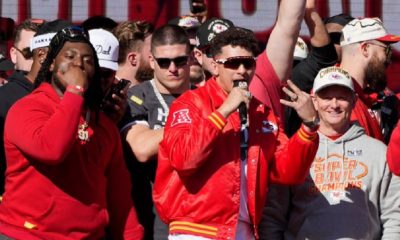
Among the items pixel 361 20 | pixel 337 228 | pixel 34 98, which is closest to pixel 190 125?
pixel 34 98

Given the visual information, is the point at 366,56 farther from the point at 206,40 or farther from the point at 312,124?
the point at 312,124

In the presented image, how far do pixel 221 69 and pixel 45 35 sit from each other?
106 cm

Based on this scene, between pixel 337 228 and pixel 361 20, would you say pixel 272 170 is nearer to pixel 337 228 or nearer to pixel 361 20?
pixel 337 228

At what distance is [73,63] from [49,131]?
0.48m

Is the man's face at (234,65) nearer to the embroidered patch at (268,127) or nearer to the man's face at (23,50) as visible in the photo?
the embroidered patch at (268,127)

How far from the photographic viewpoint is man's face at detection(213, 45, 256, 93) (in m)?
5.25

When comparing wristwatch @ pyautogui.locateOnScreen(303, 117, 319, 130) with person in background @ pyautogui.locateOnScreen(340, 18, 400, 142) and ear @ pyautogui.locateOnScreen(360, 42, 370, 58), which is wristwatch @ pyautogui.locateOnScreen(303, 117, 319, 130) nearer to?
person in background @ pyautogui.locateOnScreen(340, 18, 400, 142)

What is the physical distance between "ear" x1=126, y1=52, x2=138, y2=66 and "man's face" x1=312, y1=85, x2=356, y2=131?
1208mm

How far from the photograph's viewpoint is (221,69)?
533 centimetres

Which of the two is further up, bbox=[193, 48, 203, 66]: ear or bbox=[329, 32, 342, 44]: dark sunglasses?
bbox=[329, 32, 342, 44]: dark sunglasses

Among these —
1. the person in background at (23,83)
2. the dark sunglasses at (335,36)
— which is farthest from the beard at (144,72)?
the dark sunglasses at (335,36)

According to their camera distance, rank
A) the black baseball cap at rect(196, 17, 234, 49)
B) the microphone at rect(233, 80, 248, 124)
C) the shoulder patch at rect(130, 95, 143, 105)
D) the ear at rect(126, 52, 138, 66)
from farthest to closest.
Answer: the ear at rect(126, 52, 138, 66)
the black baseball cap at rect(196, 17, 234, 49)
the shoulder patch at rect(130, 95, 143, 105)
the microphone at rect(233, 80, 248, 124)

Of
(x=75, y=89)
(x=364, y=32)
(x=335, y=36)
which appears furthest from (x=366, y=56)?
(x=75, y=89)

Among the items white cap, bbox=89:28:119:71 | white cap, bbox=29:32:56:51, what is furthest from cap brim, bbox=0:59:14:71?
white cap, bbox=29:32:56:51
